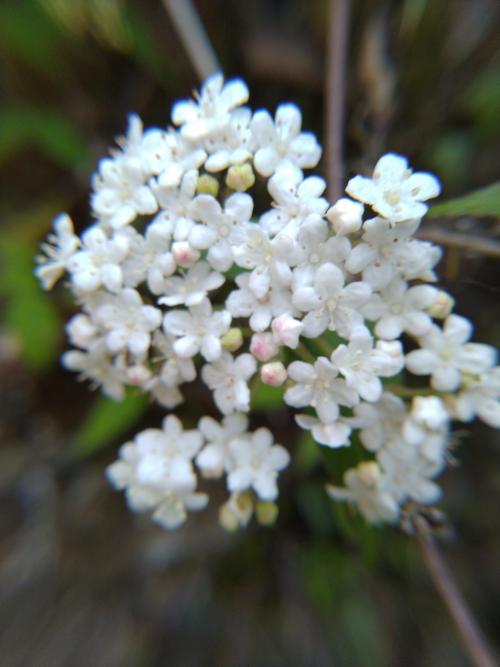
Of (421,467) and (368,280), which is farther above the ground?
(368,280)

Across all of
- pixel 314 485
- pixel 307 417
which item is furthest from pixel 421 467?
pixel 314 485

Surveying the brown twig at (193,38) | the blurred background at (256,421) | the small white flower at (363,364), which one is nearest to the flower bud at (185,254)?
the small white flower at (363,364)

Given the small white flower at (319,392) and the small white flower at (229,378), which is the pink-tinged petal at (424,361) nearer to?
the small white flower at (319,392)

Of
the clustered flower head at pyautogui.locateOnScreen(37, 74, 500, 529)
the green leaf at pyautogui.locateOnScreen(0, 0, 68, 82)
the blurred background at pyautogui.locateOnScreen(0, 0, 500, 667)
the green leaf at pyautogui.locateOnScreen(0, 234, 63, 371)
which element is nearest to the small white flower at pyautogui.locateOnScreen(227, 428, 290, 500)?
the clustered flower head at pyautogui.locateOnScreen(37, 74, 500, 529)

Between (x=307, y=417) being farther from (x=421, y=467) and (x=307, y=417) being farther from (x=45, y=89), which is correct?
(x=45, y=89)

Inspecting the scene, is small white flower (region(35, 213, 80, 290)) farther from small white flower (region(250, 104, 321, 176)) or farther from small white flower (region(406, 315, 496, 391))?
small white flower (region(406, 315, 496, 391))

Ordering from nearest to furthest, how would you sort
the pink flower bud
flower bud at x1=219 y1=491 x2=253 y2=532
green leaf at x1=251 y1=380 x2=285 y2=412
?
the pink flower bud → flower bud at x1=219 y1=491 x2=253 y2=532 → green leaf at x1=251 y1=380 x2=285 y2=412
